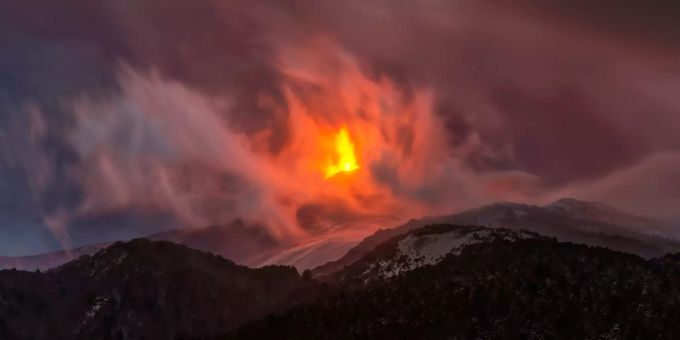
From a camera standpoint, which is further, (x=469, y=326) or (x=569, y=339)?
(x=469, y=326)

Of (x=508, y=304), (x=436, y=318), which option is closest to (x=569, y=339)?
(x=508, y=304)

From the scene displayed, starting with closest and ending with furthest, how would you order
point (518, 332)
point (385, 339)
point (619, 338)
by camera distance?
point (619, 338), point (518, 332), point (385, 339)

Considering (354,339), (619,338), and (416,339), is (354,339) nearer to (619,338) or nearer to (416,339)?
(416,339)

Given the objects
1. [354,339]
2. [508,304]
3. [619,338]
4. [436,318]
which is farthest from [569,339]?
[354,339]

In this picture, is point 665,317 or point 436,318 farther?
point 436,318

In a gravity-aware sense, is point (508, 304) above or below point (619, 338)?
above

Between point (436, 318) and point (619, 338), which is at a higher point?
point (436, 318)

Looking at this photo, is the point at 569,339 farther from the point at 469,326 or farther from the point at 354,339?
the point at 354,339

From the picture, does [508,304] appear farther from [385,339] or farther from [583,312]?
[385,339]

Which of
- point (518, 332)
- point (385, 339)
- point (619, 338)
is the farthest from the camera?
point (385, 339)
